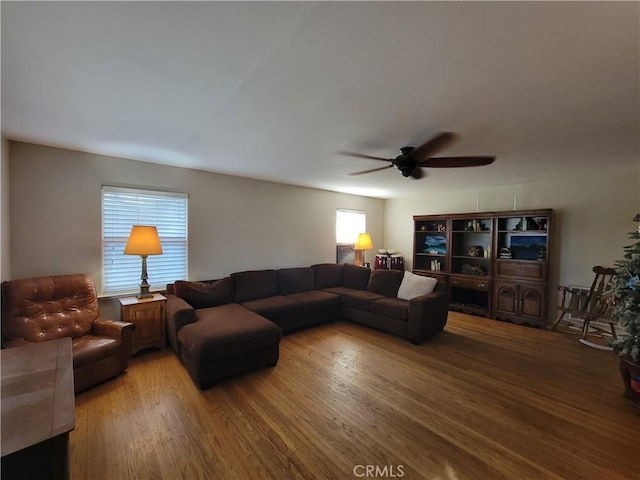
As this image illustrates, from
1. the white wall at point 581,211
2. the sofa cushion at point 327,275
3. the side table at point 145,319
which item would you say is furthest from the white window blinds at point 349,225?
the side table at point 145,319

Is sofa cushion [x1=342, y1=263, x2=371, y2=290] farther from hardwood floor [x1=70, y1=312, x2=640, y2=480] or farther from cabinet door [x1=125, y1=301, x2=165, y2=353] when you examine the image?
cabinet door [x1=125, y1=301, x2=165, y2=353]

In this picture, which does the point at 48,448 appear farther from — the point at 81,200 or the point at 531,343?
the point at 531,343

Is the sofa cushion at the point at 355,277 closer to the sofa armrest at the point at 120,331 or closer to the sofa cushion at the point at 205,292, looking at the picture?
the sofa cushion at the point at 205,292

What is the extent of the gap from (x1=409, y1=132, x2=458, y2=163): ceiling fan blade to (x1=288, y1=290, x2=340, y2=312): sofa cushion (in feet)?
8.08

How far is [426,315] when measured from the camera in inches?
136

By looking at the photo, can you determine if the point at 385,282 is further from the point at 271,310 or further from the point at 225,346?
the point at 225,346

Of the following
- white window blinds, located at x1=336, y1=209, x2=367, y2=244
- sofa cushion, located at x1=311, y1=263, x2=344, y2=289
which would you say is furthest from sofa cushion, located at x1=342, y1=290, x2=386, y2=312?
white window blinds, located at x1=336, y1=209, x2=367, y2=244

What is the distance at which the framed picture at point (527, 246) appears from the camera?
4.27 m

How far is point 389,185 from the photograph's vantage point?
483 cm

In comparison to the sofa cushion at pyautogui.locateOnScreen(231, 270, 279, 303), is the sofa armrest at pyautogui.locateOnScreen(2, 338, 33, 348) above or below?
below

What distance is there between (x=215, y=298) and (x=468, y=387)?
312cm

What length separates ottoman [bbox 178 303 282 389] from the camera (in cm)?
238

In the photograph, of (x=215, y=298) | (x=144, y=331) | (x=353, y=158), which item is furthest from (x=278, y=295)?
(x=353, y=158)

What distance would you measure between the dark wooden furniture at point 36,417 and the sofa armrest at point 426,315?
326 centimetres
